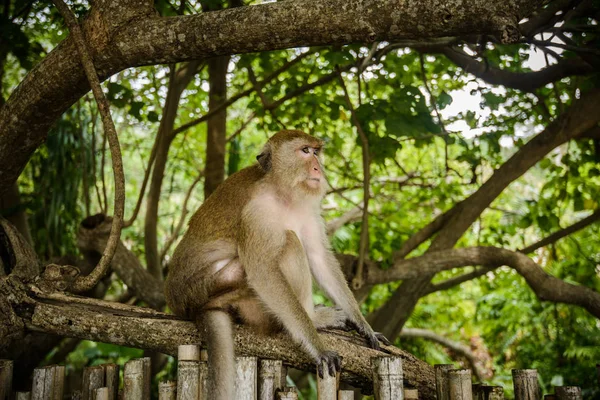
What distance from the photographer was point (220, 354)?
9.51 ft

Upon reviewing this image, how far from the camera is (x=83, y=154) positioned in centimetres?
588

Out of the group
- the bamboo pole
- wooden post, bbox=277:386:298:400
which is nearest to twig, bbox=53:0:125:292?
the bamboo pole

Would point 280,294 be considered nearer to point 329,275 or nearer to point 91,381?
point 329,275

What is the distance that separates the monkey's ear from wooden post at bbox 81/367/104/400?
155 cm

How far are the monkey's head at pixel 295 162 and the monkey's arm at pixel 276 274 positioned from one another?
0.31m

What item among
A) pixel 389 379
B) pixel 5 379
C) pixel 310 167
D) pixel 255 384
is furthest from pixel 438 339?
pixel 5 379

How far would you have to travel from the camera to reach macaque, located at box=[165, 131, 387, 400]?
123 inches

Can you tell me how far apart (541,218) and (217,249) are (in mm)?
3551

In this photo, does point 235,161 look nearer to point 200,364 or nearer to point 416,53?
point 416,53

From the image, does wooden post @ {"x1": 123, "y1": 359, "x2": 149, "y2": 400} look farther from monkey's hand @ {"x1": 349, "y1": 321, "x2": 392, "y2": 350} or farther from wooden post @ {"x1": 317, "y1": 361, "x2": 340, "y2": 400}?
monkey's hand @ {"x1": 349, "y1": 321, "x2": 392, "y2": 350}

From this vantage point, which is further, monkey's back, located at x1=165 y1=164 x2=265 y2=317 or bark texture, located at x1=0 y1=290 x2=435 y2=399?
monkey's back, located at x1=165 y1=164 x2=265 y2=317

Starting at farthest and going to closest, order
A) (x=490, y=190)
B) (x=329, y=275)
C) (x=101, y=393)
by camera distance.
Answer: (x=490, y=190), (x=329, y=275), (x=101, y=393)

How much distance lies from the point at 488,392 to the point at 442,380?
0.75 feet

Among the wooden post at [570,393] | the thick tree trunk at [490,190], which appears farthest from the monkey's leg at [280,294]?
the thick tree trunk at [490,190]
